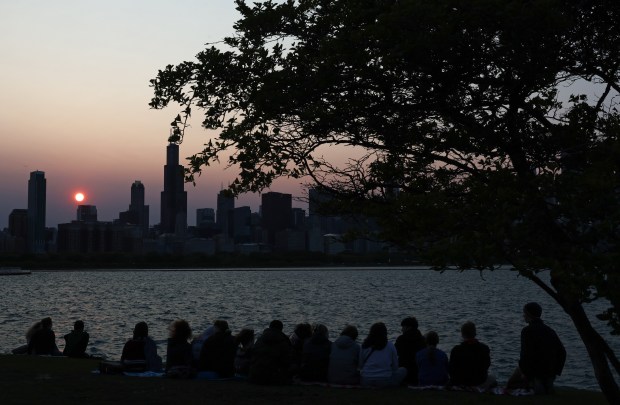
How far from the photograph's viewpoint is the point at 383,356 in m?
15.8

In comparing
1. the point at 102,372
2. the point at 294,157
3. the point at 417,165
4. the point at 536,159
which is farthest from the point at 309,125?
the point at 102,372

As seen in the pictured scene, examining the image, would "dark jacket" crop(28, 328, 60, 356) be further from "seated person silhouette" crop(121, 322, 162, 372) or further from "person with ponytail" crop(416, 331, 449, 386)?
"person with ponytail" crop(416, 331, 449, 386)

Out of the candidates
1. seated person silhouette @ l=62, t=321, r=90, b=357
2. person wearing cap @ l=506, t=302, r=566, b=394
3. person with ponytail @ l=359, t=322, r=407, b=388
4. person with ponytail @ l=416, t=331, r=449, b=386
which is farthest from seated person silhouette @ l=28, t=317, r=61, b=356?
person wearing cap @ l=506, t=302, r=566, b=394

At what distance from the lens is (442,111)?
12172mm

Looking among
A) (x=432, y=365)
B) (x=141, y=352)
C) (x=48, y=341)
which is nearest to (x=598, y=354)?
(x=432, y=365)

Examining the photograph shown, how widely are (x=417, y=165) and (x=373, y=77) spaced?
5.20ft

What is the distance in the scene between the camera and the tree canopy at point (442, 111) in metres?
9.69

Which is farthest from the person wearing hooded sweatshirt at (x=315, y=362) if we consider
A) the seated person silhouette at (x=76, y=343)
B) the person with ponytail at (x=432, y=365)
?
the seated person silhouette at (x=76, y=343)

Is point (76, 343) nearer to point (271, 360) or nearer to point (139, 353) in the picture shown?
point (139, 353)

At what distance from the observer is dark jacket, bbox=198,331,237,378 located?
16562mm

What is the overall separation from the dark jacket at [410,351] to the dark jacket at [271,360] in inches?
97.0

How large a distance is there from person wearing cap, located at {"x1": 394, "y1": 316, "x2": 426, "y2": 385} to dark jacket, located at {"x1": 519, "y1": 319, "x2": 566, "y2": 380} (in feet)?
7.18

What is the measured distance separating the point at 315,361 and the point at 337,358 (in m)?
0.54

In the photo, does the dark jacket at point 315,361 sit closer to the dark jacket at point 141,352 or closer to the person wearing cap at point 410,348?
the person wearing cap at point 410,348
